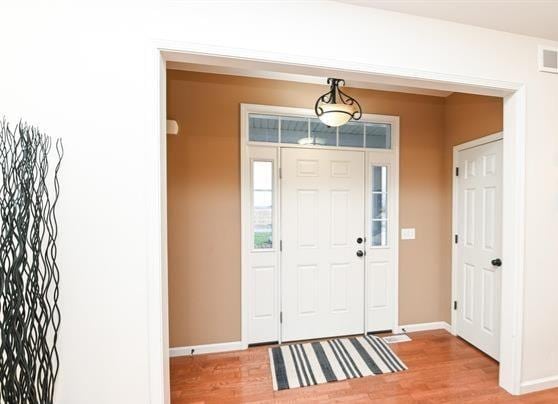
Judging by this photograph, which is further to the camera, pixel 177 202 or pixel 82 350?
pixel 177 202

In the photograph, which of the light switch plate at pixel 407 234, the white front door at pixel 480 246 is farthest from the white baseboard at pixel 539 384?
the light switch plate at pixel 407 234

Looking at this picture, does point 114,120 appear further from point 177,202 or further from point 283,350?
point 283,350

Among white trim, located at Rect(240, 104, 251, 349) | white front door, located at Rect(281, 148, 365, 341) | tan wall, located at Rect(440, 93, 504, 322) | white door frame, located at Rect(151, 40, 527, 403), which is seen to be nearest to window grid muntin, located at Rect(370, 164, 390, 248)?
white front door, located at Rect(281, 148, 365, 341)

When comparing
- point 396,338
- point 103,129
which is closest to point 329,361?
Answer: point 396,338

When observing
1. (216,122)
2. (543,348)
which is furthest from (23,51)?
(543,348)

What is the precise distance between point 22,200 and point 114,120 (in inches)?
21.5

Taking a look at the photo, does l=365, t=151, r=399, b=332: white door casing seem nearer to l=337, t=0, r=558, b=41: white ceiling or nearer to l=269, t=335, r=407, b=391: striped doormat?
l=269, t=335, r=407, b=391: striped doormat

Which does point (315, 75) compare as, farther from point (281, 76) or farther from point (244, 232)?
point (244, 232)

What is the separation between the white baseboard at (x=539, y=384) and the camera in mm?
2064

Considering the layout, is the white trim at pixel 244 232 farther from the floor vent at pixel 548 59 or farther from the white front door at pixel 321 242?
the floor vent at pixel 548 59

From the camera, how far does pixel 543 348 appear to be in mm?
2113

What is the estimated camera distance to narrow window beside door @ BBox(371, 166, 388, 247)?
3041 millimetres

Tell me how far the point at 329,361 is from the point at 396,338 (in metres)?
0.92

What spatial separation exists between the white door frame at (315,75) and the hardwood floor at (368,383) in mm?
265
